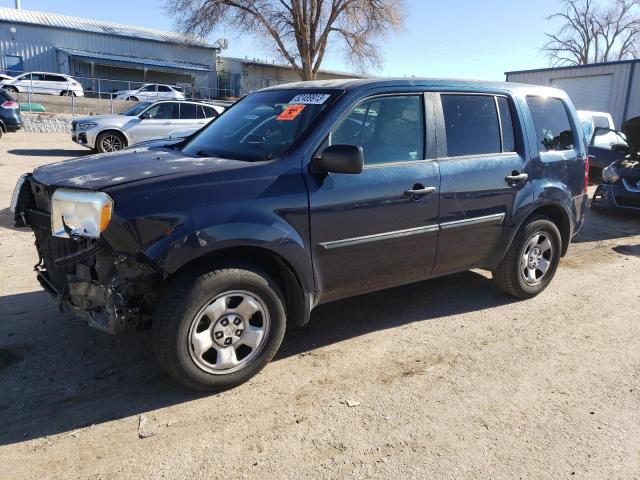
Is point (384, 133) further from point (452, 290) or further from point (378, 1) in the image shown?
point (378, 1)

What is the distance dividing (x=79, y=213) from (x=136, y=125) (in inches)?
484

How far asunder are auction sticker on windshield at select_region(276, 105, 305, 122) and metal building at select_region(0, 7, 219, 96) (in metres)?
34.1

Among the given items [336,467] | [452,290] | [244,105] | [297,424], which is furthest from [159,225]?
[452,290]

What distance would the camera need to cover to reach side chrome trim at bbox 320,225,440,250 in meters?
3.50

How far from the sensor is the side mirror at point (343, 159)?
128 inches

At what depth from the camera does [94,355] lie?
3.66m

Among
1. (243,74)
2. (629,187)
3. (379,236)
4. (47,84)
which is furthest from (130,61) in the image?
(379,236)

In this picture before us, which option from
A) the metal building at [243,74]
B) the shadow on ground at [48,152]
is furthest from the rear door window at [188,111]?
the metal building at [243,74]

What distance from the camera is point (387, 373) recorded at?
354cm

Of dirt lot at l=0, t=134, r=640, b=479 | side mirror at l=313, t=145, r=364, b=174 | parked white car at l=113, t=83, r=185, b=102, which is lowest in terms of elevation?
dirt lot at l=0, t=134, r=640, b=479

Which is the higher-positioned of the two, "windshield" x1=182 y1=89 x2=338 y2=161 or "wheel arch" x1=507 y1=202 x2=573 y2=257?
"windshield" x1=182 y1=89 x2=338 y2=161

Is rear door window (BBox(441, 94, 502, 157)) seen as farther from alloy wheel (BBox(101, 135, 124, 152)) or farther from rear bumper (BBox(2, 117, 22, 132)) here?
rear bumper (BBox(2, 117, 22, 132))

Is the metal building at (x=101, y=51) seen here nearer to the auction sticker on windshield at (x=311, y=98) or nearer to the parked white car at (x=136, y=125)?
the parked white car at (x=136, y=125)

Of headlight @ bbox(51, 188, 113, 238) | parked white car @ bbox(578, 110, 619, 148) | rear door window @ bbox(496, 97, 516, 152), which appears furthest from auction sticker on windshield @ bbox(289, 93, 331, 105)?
parked white car @ bbox(578, 110, 619, 148)
